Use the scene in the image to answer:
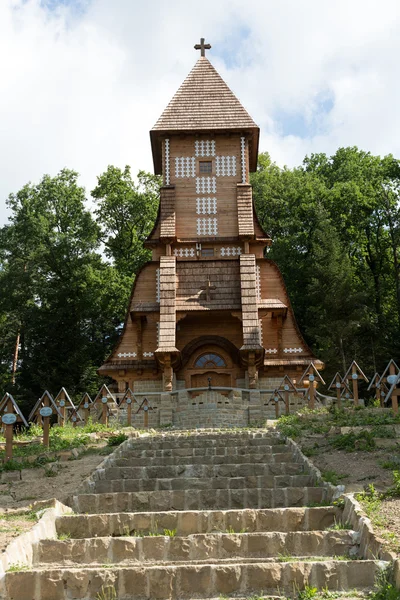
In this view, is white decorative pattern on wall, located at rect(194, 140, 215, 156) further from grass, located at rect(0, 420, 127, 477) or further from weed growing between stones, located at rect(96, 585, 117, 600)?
weed growing between stones, located at rect(96, 585, 117, 600)

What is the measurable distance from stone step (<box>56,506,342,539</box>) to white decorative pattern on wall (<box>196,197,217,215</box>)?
22.8 metres

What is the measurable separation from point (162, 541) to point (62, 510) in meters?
2.08

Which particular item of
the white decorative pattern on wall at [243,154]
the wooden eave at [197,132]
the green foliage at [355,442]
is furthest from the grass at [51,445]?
the wooden eave at [197,132]

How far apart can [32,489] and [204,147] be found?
2270 cm

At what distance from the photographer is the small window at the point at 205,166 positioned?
102 feet

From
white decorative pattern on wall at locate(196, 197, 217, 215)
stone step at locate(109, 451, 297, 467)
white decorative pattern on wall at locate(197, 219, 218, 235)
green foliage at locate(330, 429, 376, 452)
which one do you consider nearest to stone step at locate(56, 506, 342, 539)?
stone step at locate(109, 451, 297, 467)

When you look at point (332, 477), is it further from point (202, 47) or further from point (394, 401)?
point (202, 47)

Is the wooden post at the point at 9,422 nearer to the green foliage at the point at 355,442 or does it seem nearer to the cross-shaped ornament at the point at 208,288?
the green foliage at the point at 355,442

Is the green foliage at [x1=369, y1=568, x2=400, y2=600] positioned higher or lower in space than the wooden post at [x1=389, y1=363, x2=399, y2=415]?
lower

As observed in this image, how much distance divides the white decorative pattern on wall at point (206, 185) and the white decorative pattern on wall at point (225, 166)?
0.43 m

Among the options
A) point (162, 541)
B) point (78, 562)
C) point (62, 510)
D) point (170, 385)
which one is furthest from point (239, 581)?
point (170, 385)

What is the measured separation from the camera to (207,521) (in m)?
8.47

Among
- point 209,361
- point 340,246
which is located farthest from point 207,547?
point 340,246

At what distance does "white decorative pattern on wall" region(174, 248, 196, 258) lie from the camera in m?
29.9
